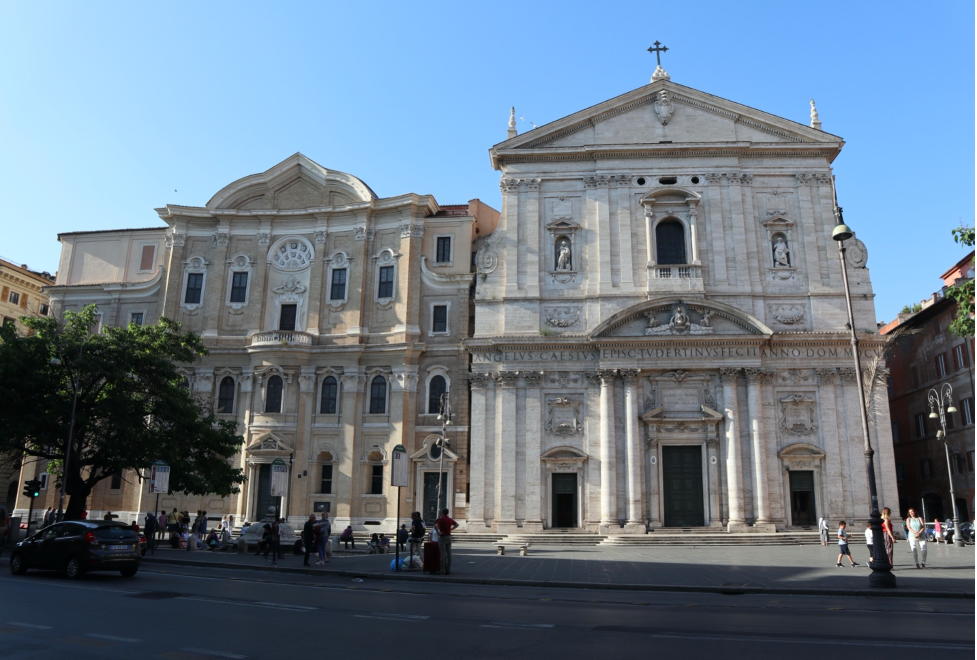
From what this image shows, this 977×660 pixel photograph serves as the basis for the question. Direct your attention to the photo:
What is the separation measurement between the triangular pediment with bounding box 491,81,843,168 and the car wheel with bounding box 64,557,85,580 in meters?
26.5

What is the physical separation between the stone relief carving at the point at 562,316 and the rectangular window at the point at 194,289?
64.2ft

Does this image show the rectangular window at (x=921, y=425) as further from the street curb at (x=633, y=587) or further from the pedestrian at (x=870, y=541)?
the street curb at (x=633, y=587)

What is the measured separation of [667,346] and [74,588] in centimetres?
2514

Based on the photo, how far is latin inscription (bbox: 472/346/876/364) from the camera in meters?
32.9

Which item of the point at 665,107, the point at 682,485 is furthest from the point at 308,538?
the point at 665,107

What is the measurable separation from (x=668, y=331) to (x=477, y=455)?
1037 cm

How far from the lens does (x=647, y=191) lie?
3616cm

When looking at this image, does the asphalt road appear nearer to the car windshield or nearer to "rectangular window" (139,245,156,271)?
the car windshield

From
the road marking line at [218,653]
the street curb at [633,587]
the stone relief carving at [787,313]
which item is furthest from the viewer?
the stone relief carving at [787,313]

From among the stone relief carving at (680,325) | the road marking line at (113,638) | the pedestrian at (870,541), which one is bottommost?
the road marking line at (113,638)

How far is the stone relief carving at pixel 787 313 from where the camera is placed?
34.0m

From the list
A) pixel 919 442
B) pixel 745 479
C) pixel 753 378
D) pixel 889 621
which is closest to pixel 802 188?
pixel 753 378

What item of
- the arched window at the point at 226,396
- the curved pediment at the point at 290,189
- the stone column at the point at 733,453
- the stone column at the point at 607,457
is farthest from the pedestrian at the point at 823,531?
the arched window at the point at 226,396

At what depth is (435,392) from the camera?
37312 millimetres
